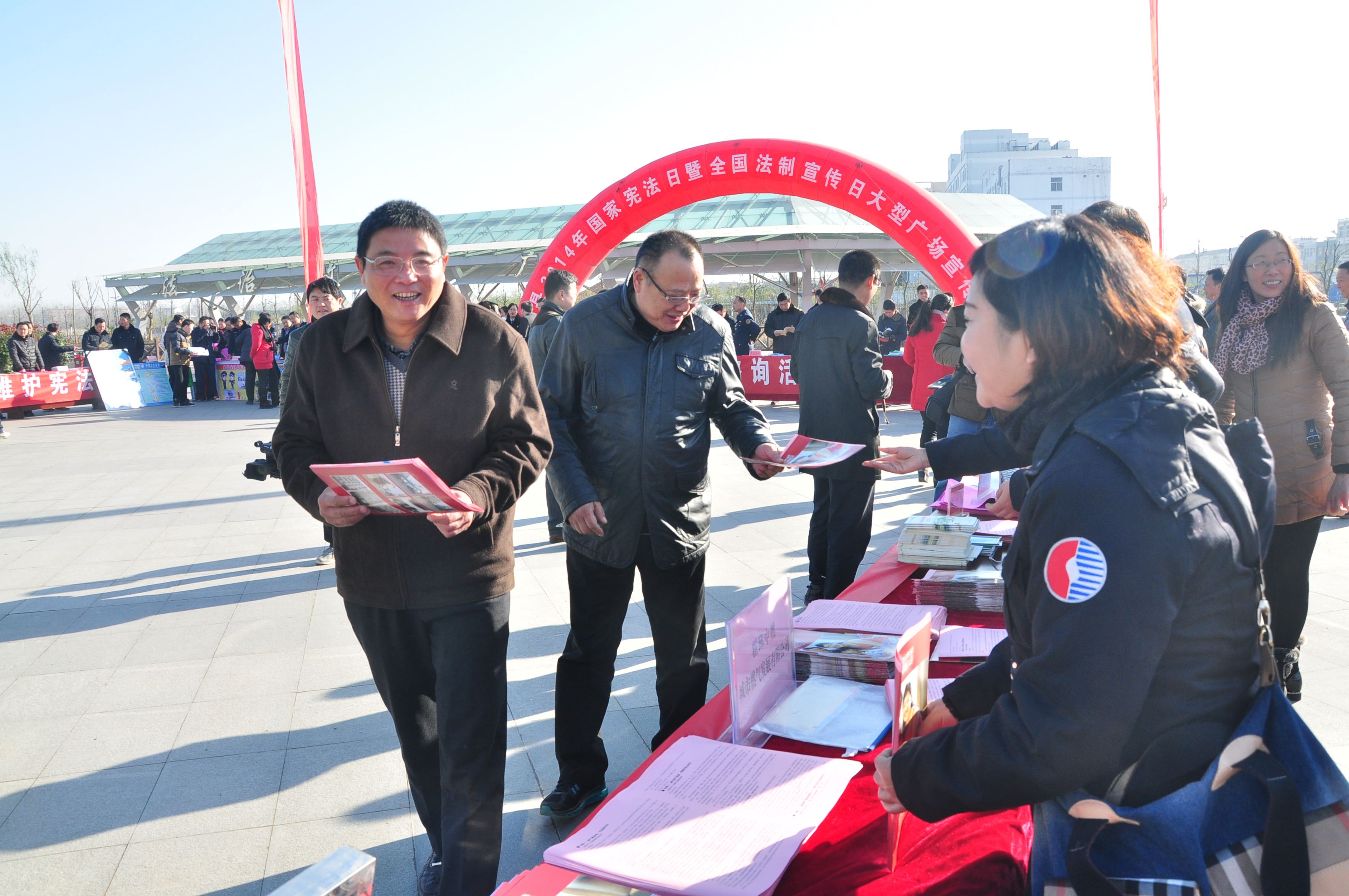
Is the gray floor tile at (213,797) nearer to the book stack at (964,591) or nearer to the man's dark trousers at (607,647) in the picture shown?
the man's dark trousers at (607,647)

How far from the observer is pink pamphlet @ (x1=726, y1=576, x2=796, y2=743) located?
1613 millimetres

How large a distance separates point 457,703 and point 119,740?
1.95 metres

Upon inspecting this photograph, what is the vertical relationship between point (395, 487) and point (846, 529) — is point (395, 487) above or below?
above

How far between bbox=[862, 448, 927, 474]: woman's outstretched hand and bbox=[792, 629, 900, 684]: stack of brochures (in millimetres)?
520

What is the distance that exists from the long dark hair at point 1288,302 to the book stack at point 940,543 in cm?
130

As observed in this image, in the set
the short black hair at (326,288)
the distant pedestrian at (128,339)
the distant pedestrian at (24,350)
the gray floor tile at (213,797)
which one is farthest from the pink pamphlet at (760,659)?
the distant pedestrian at (128,339)

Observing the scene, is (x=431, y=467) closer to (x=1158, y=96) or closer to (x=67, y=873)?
(x=67, y=873)

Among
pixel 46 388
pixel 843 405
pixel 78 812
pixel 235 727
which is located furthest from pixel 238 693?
pixel 46 388

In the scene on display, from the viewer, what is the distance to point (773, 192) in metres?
8.40

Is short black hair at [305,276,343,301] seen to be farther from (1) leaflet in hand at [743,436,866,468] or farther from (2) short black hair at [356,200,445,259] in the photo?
(1) leaflet in hand at [743,436,866,468]

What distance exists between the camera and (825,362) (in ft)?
14.6

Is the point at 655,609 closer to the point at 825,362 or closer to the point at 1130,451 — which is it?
the point at 1130,451

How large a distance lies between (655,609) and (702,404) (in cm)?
65

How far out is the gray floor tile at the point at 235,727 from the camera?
10.1 ft
